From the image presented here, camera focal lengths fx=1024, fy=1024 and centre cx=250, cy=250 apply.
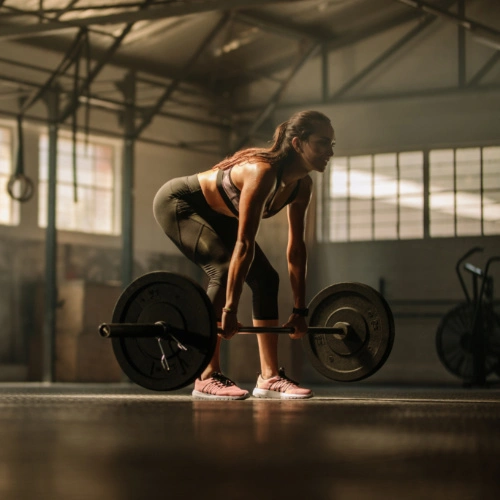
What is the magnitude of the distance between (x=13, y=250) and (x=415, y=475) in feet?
25.6

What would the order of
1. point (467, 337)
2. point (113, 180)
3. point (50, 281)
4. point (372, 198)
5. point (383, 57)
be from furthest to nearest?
1. point (113, 180)
2. point (372, 198)
3. point (383, 57)
4. point (50, 281)
5. point (467, 337)

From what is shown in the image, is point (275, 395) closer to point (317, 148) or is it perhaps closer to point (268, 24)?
point (317, 148)

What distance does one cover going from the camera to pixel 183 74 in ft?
28.3

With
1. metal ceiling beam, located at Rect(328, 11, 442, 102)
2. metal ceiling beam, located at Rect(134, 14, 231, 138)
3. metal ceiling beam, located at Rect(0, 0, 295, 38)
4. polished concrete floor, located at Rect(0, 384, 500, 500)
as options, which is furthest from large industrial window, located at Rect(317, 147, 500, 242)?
polished concrete floor, located at Rect(0, 384, 500, 500)

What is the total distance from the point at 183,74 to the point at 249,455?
7097 mm

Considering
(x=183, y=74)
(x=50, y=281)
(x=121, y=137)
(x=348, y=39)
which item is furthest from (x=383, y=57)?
(x=50, y=281)

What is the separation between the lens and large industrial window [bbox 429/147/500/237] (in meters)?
8.93

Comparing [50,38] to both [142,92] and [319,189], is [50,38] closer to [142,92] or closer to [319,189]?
[142,92]

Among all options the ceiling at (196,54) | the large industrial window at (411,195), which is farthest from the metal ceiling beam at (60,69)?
the large industrial window at (411,195)

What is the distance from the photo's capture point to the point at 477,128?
8805 mm

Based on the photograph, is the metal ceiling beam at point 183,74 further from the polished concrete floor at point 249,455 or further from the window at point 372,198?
the polished concrete floor at point 249,455

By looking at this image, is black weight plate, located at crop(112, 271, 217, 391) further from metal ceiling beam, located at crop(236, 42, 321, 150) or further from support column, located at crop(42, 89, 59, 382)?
metal ceiling beam, located at crop(236, 42, 321, 150)

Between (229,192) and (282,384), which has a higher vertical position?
(229,192)

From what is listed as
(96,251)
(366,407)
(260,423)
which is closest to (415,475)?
(260,423)
